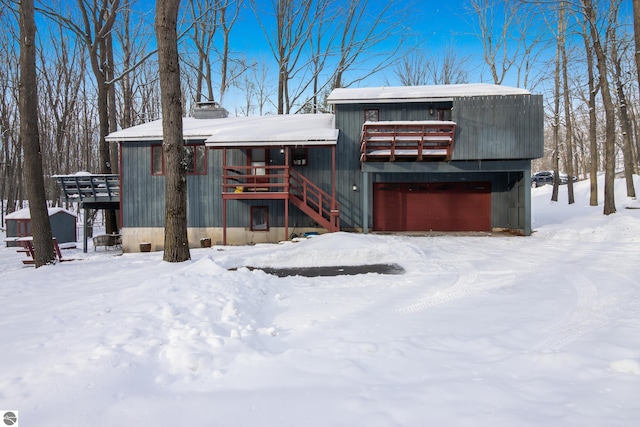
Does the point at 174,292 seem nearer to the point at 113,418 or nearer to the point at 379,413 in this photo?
the point at 113,418

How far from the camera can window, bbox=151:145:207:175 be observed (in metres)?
14.6

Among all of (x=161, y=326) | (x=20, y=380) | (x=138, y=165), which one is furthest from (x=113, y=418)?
(x=138, y=165)

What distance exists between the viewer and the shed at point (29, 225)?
17.4 metres

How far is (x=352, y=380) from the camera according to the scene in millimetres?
2895

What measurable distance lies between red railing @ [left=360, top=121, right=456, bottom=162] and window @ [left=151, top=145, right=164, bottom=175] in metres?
8.85

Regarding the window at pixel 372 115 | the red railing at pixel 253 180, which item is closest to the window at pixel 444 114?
the window at pixel 372 115

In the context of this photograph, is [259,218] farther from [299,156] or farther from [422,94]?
[422,94]

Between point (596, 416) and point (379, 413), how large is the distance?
1516 mm

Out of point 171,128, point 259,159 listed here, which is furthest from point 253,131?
point 171,128

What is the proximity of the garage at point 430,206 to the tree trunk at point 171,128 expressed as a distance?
31.0 feet

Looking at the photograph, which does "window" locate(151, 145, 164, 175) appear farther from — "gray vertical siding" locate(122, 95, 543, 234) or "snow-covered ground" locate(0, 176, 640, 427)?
"snow-covered ground" locate(0, 176, 640, 427)

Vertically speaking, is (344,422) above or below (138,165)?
below

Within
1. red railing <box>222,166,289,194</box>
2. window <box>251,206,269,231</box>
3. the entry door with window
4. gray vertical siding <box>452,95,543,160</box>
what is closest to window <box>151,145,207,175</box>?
red railing <box>222,166,289,194</box>

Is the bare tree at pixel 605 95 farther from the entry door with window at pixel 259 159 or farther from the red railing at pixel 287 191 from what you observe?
the entry door with window at pixel 259 159
